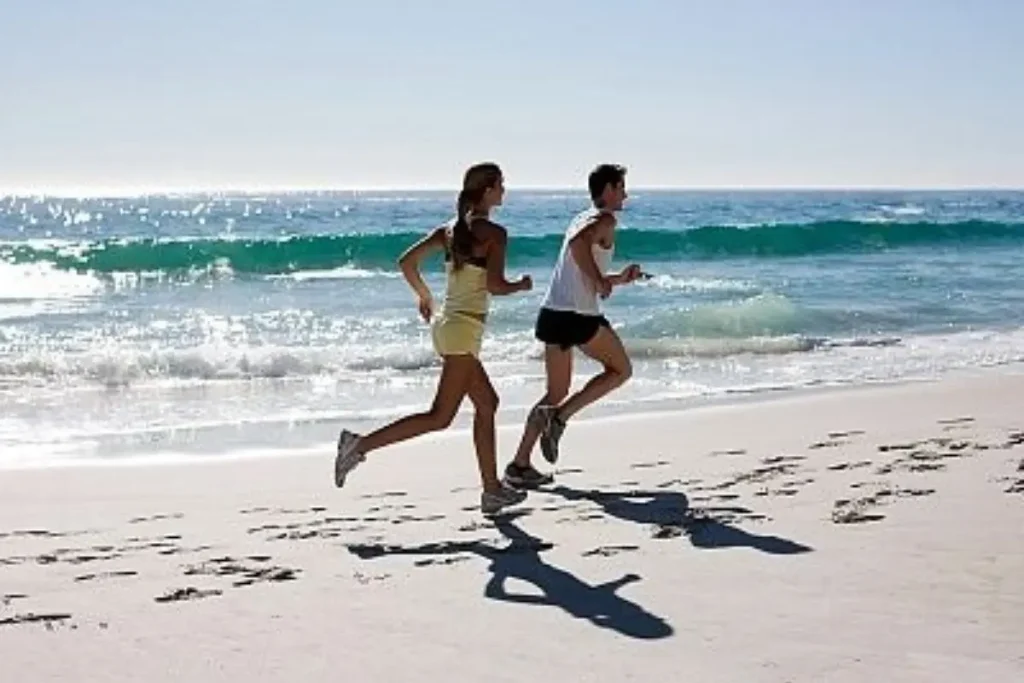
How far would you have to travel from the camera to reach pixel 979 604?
4309mm

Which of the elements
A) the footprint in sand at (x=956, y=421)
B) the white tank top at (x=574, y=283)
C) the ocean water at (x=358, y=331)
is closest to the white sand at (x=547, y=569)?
the footprint in sand at (x=956, y=421)

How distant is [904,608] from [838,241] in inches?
1433

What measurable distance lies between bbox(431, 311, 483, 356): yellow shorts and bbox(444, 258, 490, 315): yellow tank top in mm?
35

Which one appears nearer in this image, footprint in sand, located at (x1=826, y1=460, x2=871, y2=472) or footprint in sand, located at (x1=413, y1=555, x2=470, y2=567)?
footprint in sand, located at (x1=413, y1=555, x2=470, y2=567)

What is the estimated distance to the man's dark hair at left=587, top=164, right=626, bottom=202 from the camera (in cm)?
679

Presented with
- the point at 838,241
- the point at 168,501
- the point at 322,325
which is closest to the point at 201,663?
the point at 168,501

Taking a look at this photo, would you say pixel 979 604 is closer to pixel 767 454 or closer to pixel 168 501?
pixel 767 454

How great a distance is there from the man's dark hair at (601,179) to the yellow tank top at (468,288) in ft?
3.14

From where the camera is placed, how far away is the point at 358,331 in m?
18.2

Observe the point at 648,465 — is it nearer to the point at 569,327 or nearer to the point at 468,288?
the point at 569,327

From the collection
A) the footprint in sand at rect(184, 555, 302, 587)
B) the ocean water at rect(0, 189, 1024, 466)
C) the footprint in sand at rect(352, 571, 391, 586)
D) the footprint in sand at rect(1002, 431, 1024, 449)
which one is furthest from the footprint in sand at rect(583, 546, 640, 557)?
the ocean water at rect(0, 189, 1024, 466)

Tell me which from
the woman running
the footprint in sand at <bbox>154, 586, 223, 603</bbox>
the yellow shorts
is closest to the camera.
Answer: the footprint in sand at <bbox>154, 586, 223, 603</bbox>

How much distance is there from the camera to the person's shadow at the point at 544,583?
4309 millimetres

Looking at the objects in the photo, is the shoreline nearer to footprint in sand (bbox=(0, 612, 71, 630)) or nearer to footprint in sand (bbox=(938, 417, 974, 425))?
footprint in sand (bbox=(938, 417, 974, 425))
